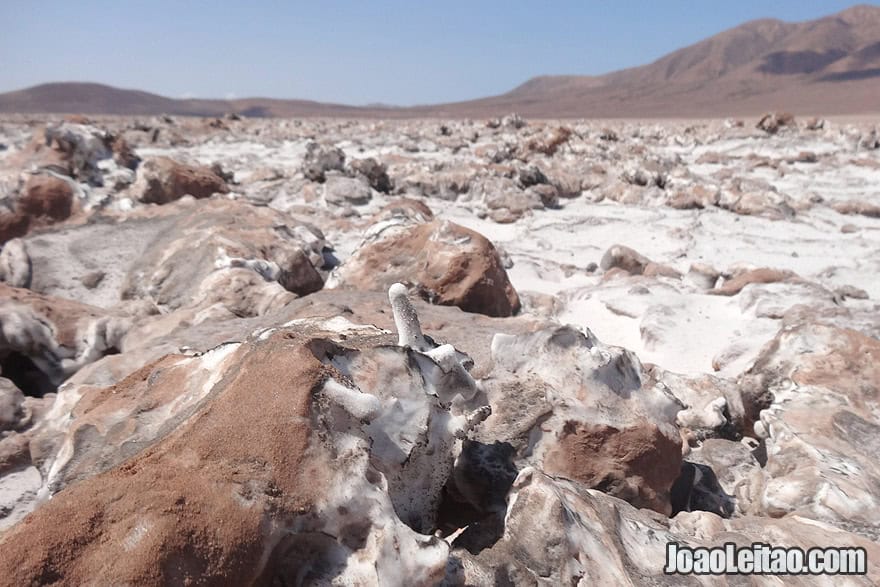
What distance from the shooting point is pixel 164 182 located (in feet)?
17.7

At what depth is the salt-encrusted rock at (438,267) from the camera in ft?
11.0

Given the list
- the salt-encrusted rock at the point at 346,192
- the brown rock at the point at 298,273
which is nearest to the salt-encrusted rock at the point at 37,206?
the brown rock at the point at 298,273

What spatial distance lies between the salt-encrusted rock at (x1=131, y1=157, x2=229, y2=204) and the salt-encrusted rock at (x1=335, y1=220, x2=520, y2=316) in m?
2.61

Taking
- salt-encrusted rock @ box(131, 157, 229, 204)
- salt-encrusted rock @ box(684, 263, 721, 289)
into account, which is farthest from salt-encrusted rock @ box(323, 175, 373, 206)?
salt-encrusted rock @ box(684, 263, 721, 289)

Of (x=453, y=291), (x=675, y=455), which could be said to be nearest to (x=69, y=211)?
(x=453, y=291)

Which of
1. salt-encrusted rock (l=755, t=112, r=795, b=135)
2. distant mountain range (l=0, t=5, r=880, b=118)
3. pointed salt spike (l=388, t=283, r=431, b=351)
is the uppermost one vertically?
pointed salt spike (l=388, t=283, r=431, b=351)

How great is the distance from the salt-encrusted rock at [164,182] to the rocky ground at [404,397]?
0.08 feet

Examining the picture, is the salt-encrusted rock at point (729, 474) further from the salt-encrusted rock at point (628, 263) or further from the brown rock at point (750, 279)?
the salt-encrusted rock at point (628, 263)

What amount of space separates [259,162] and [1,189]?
6.54m

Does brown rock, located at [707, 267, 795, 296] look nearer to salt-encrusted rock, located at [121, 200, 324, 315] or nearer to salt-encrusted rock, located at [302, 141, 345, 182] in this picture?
salt-encrusted rock, located at [121, 200, 324, 315]

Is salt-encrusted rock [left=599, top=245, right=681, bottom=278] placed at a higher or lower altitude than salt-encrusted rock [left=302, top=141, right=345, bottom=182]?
lower

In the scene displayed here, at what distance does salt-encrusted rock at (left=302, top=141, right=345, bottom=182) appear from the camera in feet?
26.2

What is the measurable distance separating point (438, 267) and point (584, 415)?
1.61m

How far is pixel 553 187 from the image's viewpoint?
764cm
